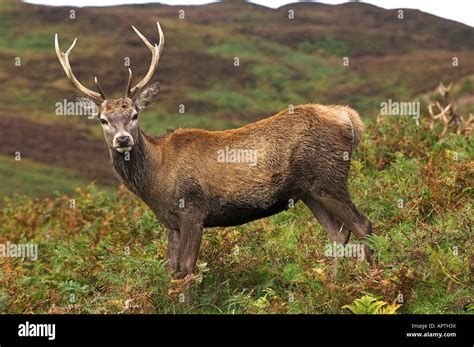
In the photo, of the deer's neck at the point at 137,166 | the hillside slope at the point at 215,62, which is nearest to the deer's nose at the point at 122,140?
the deer's neck at the point at 137,166

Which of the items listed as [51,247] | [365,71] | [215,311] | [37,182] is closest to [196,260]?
[215,311]

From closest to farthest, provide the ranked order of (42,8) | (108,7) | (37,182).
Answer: (37,182) < (42,8) < (108,7)

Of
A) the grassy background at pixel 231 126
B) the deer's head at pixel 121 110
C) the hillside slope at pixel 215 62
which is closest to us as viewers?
the grassy background at pixel 231 126

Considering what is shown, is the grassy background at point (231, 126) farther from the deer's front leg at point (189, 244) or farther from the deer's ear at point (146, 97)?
the deer's ear at point (146, 97)

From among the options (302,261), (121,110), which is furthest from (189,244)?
(121,110)

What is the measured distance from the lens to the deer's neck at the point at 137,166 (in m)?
10.2

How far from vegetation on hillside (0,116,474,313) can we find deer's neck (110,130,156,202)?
853 millimetres

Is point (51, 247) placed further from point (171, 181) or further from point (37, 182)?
point (37, 182)

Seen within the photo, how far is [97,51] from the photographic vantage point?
151 ft

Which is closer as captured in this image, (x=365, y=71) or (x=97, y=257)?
(x=97, y=257)

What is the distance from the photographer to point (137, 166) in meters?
10.2

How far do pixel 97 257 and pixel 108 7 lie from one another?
Answer: 46.4m

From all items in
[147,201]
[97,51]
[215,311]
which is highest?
[97,51]

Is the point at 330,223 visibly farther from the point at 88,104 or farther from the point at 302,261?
the point at 88,104
